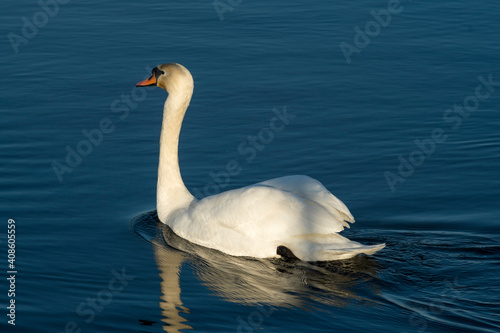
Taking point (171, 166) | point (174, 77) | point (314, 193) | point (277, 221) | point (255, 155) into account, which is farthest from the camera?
point (255, 155)

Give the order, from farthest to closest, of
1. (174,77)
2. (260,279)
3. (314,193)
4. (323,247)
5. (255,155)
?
(255,155), (174,77), (314,193), (323,247), (260,279)

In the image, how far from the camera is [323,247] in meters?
8.79

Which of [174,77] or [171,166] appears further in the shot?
[171,166]

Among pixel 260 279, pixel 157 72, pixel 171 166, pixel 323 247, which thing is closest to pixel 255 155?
pixel 171 166

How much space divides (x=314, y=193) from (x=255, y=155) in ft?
9.89

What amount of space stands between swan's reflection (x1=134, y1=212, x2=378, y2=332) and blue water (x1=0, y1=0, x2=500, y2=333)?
0.02 meters

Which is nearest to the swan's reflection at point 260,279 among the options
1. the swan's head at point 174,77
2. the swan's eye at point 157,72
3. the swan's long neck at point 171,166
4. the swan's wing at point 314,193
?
the swan's wing at point 314,193

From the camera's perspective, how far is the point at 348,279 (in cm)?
861

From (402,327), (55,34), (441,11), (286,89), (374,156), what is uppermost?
(441,11)

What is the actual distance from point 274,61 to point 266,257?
23.2ft

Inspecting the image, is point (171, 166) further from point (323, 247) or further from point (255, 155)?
point (323, 247)

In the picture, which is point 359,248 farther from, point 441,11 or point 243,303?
point 441,11

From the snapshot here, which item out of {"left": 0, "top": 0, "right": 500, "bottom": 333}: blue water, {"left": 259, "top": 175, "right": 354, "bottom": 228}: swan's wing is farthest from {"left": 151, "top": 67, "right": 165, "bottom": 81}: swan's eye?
{"left": 259, "top": 175, "right": 354, "bottom": 228}: swan's wing

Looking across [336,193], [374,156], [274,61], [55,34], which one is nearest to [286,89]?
[274,61]
